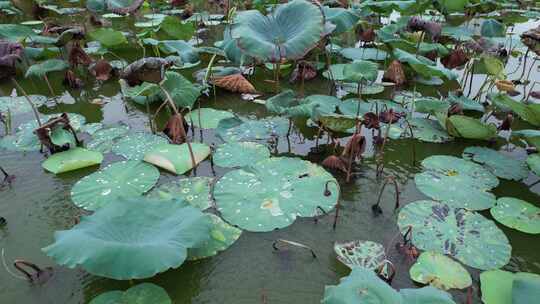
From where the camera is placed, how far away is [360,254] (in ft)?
6.97

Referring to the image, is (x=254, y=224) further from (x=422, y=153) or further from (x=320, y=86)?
(x=320, y=86)

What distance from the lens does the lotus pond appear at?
193 cm

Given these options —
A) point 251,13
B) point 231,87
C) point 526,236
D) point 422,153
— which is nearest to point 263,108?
point 231,87

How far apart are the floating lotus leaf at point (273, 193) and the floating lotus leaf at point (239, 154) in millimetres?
141

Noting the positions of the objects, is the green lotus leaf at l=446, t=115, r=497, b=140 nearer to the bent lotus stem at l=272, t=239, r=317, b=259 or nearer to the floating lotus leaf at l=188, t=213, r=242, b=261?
the bent lotus stem at l=272, t=239, r=317, b=259

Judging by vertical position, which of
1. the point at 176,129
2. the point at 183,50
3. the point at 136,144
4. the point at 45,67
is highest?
the point at 183,50

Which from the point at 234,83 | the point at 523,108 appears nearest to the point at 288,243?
the point at 523,108

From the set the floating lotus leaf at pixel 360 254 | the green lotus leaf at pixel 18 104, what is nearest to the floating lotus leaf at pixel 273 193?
the floating lotus leaf at pixel 360 254

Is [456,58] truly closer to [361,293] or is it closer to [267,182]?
[267,182]

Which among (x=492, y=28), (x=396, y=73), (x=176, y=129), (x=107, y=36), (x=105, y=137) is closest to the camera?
(x=176, y=129)

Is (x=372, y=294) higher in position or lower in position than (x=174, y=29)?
lower

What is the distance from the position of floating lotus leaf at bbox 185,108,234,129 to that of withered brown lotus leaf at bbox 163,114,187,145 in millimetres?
303

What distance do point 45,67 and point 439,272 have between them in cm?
407

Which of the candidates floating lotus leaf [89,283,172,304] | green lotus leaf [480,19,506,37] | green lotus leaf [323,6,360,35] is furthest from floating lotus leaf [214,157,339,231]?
green lotus leaf [480,19,506,37]
